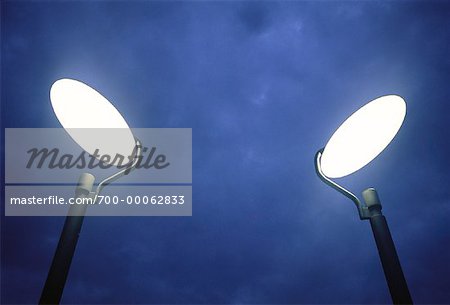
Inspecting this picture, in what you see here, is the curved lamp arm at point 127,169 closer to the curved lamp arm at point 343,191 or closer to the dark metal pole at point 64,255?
the dark metal pole at point 64,255

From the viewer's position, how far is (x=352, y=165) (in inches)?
117

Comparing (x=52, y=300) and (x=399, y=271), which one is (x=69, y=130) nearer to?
(x=52, y=300)

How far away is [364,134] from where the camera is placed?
2.88 m

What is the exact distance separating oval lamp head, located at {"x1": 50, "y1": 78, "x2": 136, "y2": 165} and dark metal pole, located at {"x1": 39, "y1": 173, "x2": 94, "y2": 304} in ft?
1.74

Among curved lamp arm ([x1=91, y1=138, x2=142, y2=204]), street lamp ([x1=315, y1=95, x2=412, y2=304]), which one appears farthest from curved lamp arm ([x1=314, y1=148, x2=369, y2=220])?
curved lamp arm ([x1=91, y1=138, x2=142, y2=204])

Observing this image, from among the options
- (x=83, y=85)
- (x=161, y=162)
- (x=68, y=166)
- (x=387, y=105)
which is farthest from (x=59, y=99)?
(x=387, y=105)

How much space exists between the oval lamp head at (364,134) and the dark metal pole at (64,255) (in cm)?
222

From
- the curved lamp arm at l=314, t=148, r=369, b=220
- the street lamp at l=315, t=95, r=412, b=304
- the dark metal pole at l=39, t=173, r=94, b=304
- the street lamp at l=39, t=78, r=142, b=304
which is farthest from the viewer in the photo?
the street lamp at l=315, t=95, r=412, b=304

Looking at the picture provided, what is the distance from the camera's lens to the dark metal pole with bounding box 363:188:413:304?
2102 mm

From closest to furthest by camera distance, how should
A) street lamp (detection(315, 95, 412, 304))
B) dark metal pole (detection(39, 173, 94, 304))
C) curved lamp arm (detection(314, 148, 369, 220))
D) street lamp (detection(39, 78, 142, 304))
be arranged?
dark metal pole (detection(39, 173, 94, 304)) < curved lamp arm (detection(314, 148, 369, 220)) < street lamp (detection(39, 78, 142, 304)) < street lamp (detection(315, 95, 412, 304))

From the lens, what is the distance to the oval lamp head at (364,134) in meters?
2.86

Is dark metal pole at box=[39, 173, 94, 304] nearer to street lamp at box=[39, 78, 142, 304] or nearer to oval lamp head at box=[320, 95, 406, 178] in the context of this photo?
street lamp at box=[39, 78, 142, 304]

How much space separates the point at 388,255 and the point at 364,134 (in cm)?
115

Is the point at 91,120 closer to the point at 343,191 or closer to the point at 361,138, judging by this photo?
the point at 343,191
